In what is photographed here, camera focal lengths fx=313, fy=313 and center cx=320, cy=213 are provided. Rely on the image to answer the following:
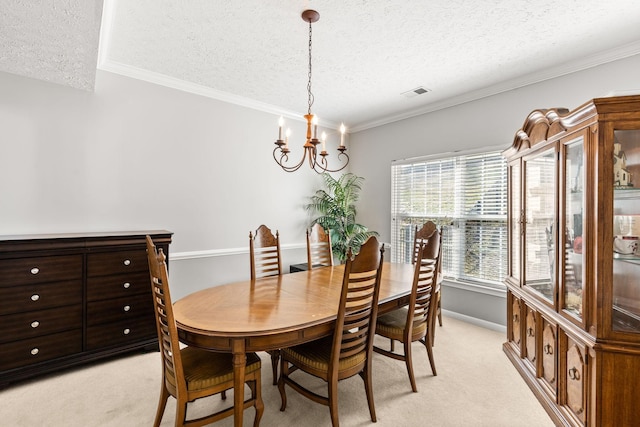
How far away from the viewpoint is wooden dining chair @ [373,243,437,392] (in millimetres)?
2279

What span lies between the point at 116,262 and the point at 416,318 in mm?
2588

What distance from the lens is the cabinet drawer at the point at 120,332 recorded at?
2.65 m

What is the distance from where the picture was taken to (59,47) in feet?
7.32

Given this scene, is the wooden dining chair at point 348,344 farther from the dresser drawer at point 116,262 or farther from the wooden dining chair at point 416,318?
the dresser drawer at point 116,262

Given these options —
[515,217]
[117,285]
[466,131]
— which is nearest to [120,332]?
[117,285]

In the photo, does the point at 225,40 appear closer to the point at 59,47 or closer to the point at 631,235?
the point at 59,47

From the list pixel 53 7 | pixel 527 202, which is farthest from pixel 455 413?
pixel 53 7

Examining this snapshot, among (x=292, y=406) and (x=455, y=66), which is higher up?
(x=455, y=66)

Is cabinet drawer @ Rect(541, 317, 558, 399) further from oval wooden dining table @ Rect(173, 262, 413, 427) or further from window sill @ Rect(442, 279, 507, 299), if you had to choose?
window sill @ Rect(442, 279, 507, 299)

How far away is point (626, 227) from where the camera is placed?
5.44ft

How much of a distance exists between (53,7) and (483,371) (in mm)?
3940

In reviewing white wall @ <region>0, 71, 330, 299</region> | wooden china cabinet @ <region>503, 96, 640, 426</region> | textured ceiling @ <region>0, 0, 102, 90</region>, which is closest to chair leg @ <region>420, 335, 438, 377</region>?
wooden china cabinet @ <region>503, 96, 640, 426</region>

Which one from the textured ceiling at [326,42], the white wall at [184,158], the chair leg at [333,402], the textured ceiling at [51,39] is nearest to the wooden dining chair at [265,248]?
the white wall at [184,158]

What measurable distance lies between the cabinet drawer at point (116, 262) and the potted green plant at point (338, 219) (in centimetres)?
238
